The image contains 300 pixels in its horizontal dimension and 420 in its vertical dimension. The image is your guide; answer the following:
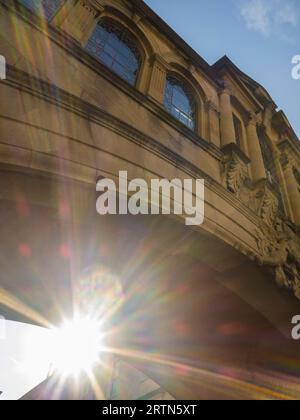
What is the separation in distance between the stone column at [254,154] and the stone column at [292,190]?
1.66 meters

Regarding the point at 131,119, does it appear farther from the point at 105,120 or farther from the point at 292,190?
the point at 292,190

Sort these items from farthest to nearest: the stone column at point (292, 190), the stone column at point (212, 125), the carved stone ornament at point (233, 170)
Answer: the stone column at point (292, 190), the stone column at point (212, 125), the carved stone ornament at point (233, 170)

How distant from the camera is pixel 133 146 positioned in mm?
4090

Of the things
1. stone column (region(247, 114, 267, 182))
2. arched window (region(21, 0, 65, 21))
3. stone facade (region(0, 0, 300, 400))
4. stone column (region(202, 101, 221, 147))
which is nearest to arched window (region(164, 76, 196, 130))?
stone facade (region(0, 0, 300, 400))

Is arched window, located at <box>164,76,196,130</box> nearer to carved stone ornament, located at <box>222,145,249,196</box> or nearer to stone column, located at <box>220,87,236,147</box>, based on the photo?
stone column, located at <box>220,87,236,147</box>

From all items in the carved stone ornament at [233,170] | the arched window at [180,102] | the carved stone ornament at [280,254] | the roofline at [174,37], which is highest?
the roofline at [174,37]

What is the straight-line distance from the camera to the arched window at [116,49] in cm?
562

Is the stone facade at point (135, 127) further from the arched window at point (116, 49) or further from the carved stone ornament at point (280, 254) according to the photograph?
the arched window at point (116, 49)

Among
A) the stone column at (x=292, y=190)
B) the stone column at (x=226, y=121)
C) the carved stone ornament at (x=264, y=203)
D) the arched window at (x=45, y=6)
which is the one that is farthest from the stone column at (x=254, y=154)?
the arched window at (x=45, y=6)

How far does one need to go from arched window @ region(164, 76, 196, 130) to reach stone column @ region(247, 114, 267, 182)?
5.34 feet

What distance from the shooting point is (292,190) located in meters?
8.40
